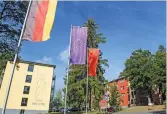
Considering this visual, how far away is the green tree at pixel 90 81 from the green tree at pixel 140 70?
892 inches

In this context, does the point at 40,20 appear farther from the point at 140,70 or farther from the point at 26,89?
the point at 140,70

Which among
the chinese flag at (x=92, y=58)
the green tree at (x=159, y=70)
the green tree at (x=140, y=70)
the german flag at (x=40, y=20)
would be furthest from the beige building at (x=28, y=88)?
the german flag at (x=40, y=20)

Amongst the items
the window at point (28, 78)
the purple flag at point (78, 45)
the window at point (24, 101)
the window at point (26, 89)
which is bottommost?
the window at point (24, 101)

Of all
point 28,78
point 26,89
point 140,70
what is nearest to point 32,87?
point 26,89

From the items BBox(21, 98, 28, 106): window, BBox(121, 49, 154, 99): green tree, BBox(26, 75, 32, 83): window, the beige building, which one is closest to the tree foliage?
BBox(121, 49, 154, 99): green tree

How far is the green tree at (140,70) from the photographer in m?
71.3

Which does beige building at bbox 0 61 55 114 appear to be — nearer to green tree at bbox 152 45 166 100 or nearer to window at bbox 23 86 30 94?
window at bbox 23 86 30 94

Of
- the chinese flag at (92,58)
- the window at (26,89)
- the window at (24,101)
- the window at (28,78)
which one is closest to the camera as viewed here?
the chinese flag at (92,58)

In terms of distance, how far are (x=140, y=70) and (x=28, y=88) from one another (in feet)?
110

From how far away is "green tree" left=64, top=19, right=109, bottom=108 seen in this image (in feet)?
157

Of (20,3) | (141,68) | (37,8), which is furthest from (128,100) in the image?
(37,8)

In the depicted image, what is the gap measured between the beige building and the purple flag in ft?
140

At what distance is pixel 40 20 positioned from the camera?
13641mm

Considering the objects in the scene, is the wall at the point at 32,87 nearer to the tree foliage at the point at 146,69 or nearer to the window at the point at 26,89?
the window at the point at 26,89
